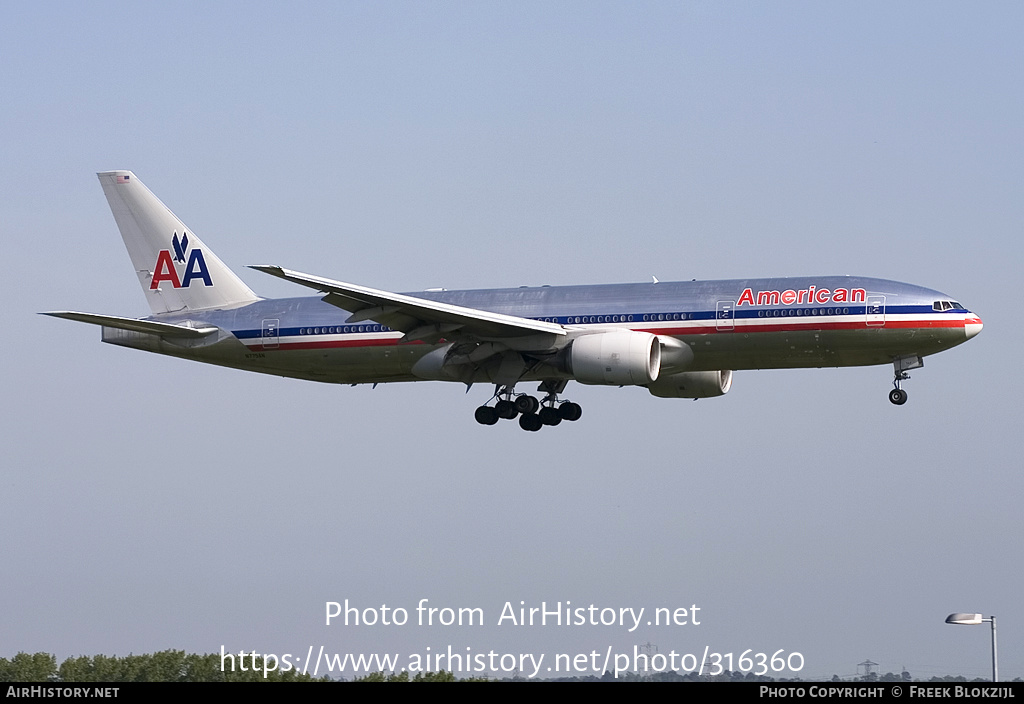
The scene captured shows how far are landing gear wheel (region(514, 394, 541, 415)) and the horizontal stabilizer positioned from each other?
36.0ft

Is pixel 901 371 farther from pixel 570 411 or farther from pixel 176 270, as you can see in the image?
pixel 176 270

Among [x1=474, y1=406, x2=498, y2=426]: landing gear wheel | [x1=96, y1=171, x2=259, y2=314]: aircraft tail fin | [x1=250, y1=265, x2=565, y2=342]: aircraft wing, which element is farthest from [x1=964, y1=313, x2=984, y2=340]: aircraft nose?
[x1=96, y1=171, x2=259, y2=314]: aircraft tail fin

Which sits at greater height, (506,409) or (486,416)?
(506,409)

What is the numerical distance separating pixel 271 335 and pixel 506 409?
847 cm

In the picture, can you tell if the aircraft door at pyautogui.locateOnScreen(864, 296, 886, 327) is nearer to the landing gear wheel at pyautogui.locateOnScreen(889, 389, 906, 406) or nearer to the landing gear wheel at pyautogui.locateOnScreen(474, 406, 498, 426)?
the landing gear wheel at pyautogui.locateOnScreen(889, 389, 906, 406)

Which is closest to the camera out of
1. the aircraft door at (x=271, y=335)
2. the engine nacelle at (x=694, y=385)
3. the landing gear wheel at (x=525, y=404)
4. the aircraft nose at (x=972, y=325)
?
the aircraft nose at (x=972, y=325)

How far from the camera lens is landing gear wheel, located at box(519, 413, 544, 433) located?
2037 inches

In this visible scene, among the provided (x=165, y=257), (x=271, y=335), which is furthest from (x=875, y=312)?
(x=165, y=257)

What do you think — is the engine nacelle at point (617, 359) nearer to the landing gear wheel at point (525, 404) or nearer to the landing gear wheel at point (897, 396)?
the landing gear wheel at point (525, 404)

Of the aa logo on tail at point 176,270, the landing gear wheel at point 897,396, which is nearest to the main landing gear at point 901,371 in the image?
the landing gear wheel at point 897,396

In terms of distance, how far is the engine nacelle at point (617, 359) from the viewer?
151 ft

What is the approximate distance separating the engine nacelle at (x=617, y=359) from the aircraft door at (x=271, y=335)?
36.1 feet

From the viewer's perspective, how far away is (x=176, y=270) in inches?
2196
